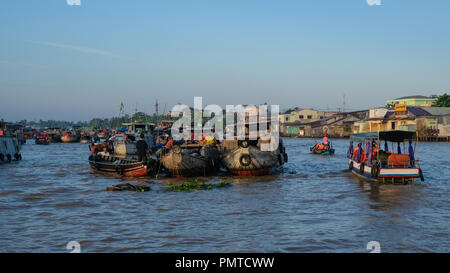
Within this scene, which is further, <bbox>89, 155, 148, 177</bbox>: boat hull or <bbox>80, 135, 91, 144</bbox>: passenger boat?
<bbox>80, 135, 91, 144</bbox>: passenger boat

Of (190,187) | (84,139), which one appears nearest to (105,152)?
(190,187)

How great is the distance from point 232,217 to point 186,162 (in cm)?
850

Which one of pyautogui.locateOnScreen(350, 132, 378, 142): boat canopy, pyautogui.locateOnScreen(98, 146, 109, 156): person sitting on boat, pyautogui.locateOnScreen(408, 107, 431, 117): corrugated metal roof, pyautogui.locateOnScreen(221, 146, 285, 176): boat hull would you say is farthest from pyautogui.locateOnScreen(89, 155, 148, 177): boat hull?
pyautogui.locateOnScreen(408, 107, 431, 117): corrugated metal roof

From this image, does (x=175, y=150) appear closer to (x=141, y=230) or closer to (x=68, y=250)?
(x=141, y=230)

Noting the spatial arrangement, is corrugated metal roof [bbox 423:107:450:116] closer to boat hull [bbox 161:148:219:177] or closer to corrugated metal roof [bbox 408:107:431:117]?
corrugated metal roof [bbox 408:107:431:117]

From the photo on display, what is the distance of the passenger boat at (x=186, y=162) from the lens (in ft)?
65.5

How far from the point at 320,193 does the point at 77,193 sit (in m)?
9.59

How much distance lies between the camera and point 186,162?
20.1 meters

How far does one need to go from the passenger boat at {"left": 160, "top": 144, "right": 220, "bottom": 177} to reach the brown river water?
50.7 inches

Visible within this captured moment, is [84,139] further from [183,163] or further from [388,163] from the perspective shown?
[388,163]

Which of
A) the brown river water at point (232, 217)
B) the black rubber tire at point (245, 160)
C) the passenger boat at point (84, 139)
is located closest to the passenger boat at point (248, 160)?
the black rubber tire at point (245, 160)

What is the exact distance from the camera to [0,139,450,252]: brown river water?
9195mm

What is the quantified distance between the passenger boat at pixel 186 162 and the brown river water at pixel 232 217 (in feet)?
4.22
